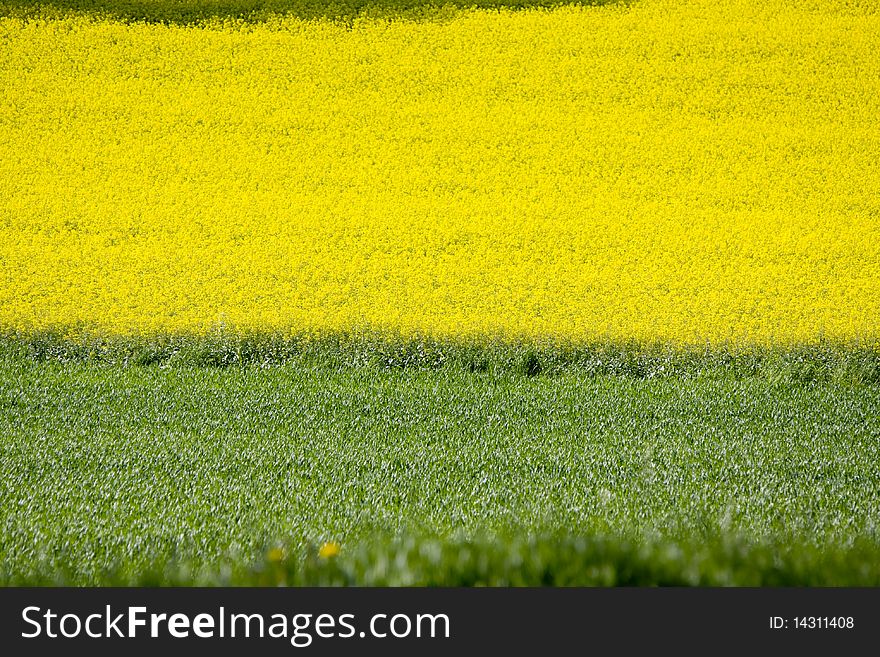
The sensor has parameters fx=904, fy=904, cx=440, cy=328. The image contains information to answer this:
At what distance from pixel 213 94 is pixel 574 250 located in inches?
294

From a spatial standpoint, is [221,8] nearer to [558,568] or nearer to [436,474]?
[436,474]

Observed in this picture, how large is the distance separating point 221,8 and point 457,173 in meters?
6.89

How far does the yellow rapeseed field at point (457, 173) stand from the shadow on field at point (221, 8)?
0.31 m

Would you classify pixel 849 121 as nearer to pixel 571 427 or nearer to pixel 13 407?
pixel 571 427

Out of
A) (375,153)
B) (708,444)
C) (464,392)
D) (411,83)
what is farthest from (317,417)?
(411,83)

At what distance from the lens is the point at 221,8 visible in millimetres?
17906

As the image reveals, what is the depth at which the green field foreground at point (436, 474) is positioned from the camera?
3.09 metres

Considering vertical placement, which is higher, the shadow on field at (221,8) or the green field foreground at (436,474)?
the shadow on field at (221,8)

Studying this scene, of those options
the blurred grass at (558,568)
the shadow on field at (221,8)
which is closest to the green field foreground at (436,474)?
the blurred grass at (558,568)

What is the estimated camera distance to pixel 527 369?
9.89m

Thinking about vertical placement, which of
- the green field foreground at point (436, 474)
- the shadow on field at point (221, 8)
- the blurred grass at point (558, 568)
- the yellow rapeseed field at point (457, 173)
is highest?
the shadow on field at point (221, 8)

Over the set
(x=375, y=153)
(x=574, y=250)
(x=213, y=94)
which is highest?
(x=213, y=94)

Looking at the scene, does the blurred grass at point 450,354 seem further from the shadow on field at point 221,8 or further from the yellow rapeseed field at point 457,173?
the shadow on field at point 221,8

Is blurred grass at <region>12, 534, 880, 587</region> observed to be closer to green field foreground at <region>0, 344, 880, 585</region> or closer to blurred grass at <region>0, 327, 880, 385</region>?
green field foreground at <region>0, 344, 880, 585</region>
